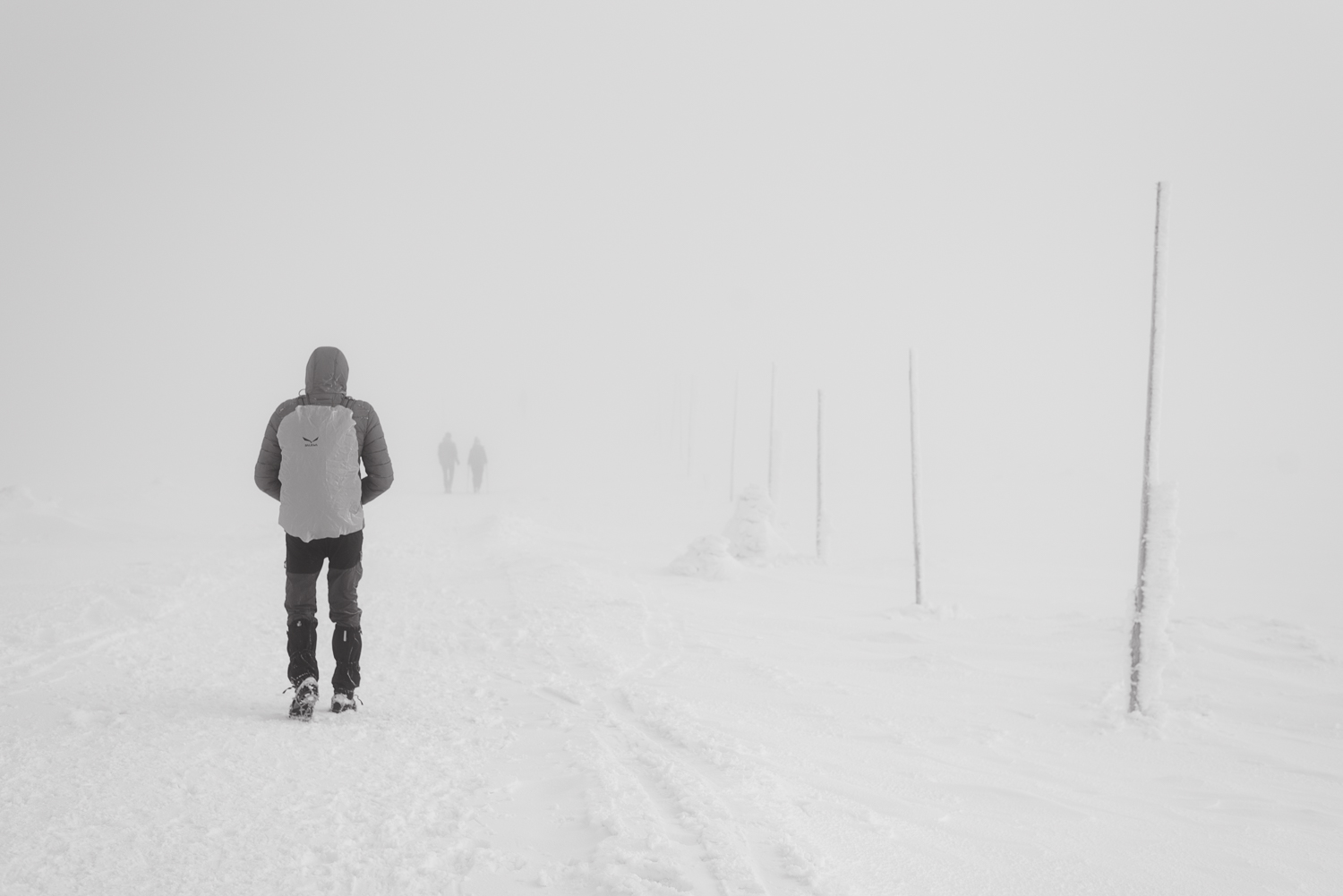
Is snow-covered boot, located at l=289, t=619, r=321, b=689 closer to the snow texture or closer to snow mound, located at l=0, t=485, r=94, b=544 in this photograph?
the snow texture

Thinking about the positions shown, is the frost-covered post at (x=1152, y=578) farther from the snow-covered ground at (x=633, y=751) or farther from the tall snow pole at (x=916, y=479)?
the tall snow pole at (x=916, y=479)

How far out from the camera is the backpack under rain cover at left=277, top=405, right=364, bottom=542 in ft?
14.5

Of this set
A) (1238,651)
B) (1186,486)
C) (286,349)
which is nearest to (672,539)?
(1238,651)

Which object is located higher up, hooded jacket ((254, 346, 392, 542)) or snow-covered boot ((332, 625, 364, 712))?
hooded jacket ((254, 346, 392, 542))

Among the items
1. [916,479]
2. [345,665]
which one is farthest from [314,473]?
[916,479]

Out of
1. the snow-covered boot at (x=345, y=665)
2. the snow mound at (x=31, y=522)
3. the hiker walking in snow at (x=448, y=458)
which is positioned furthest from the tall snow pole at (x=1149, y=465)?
the hiker walking in snow at (x=448, y=458)

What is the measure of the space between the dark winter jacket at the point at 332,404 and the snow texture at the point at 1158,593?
22.0 feet

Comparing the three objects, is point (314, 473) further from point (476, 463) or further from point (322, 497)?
point (476, 463)

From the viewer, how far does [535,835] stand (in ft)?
10.3

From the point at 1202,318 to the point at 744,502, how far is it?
184 metres

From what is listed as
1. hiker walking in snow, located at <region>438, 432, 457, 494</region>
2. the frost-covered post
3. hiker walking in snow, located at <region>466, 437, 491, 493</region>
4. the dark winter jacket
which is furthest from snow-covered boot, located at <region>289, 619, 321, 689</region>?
hiker walking in snow, located at <region>466, 437, 491, 493</region>

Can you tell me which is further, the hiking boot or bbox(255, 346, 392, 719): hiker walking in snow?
the hiking boot

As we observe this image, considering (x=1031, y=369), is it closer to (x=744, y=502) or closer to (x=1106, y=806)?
(x=744, y=502)

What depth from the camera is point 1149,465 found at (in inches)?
274
